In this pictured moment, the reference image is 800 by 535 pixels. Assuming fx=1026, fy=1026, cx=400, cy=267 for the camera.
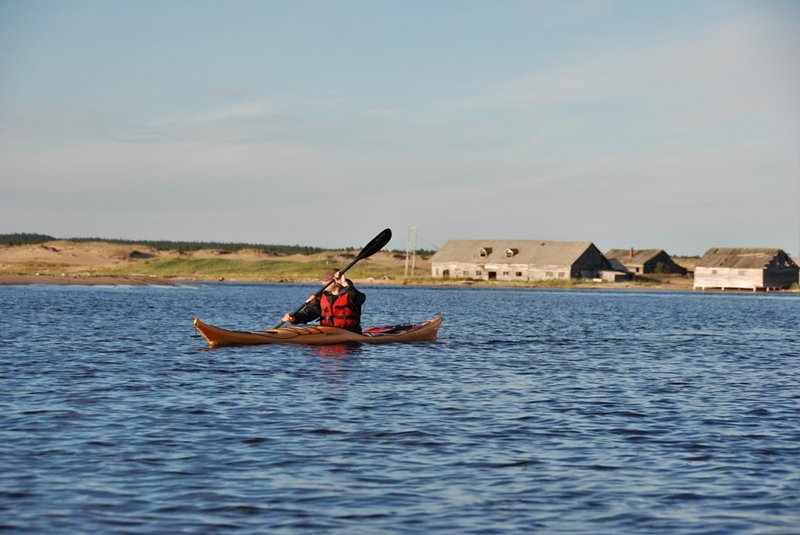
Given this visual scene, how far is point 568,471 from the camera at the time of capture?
33.5 feet

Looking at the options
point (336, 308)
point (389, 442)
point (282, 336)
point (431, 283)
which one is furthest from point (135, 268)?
point (389, 442)

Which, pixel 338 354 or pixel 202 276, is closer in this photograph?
pixel 338 354

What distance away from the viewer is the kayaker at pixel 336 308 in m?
23.9

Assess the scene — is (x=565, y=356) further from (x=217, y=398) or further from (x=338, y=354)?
(x=217, y=398)

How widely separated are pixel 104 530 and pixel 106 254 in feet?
429

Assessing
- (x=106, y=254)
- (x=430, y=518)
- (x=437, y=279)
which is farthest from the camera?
(x=106, y=254)

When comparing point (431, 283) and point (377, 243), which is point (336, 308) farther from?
point (431, 283)

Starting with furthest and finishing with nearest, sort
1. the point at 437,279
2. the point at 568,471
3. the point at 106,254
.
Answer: the point at 106,254
the point at 437,279
the point at 568,471

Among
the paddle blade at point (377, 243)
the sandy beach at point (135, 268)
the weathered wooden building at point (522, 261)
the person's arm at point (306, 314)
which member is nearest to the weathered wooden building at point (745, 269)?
the sandy beach at point (135, 268)

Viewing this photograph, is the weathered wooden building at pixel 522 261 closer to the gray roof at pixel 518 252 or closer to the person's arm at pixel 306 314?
the gray roof at pixel 518 252

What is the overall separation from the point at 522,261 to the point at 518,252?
1401 millimetres

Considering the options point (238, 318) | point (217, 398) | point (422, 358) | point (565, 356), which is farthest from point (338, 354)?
point (238, 318)

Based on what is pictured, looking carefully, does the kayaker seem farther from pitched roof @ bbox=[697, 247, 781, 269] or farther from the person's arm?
pitched roof @ bbox=[697, 247, 781, 269]

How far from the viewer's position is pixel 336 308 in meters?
24.0
